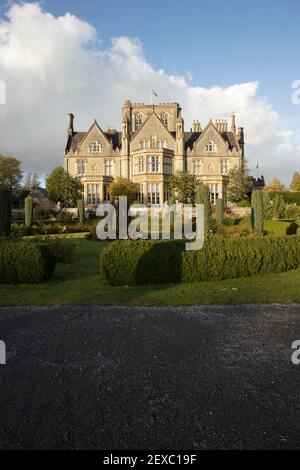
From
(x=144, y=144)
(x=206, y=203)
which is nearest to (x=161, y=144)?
(x=144, y=144)

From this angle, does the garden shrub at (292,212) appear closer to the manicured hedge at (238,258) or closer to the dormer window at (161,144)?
the dormer window at (161,144)

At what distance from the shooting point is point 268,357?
14.9ft

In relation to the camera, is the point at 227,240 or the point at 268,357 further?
the point at 227,240

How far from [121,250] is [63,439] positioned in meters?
6.59

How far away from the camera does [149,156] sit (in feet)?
151

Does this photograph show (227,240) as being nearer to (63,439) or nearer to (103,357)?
(103,357)

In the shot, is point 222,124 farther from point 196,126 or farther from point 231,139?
point 231,139

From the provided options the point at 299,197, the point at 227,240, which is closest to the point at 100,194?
the point at 299,197

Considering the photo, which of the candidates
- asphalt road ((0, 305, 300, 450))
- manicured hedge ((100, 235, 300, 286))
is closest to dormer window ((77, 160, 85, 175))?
manicured hedge ((100, 235, 300, 286))

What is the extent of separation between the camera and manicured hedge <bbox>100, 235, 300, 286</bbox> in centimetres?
929

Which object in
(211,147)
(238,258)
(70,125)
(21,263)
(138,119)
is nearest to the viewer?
(21,263)

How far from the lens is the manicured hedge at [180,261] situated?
929 centimetres

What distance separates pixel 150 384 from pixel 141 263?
5603 millimetres
